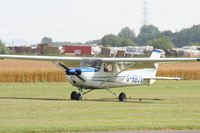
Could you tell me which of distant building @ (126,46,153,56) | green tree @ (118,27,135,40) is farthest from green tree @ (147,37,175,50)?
green tree @ (118,27,135,40)

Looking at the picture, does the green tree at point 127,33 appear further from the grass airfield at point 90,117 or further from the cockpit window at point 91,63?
the grass airfield at point 90,117

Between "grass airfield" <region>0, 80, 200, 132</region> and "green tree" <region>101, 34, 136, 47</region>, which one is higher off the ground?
"green tree" <region>101, 34, 136, 47</region>

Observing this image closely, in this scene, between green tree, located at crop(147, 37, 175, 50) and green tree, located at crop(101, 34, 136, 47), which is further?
green tree, located at crop(101, 34, 136, 47)

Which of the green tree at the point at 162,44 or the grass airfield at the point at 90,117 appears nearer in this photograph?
the grass airfield at the point at 90,117

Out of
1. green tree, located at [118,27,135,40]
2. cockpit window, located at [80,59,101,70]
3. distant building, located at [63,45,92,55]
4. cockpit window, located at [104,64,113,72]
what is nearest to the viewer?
cockpit window, located at [80,59,101,70]

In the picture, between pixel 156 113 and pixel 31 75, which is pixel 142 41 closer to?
pixel 31 75

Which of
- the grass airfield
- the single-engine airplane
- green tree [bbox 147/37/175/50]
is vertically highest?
green tree [bbox 147/37/175/50]

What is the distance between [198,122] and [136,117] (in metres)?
2.20

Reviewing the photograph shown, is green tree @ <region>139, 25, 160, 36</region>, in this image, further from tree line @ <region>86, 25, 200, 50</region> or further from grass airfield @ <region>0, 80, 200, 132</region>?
grass airfield @ <region>0, 80, 200, 132</region>

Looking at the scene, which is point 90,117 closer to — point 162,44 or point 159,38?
point 162,44

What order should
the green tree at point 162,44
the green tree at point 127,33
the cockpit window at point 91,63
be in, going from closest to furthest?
the cockpit window at point 91,63 < the green tree at point 162,44 < the green tree at point 127,33

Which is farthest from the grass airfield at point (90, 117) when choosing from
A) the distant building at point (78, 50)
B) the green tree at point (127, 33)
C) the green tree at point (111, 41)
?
the green tree at point (127, 33)

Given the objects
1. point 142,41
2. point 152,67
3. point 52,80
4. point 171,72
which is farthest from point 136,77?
point 142,41

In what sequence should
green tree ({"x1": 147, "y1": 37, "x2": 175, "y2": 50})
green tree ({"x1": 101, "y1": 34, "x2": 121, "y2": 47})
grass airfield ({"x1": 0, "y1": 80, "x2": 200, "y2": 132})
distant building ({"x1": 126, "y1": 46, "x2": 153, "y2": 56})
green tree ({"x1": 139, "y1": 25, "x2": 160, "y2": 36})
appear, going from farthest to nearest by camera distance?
green tree ({"x1": 101, "y1": 34, "x2": 121, "y2": 47}) → green tree ({"x1": 147, "y1": 37, "x2": 175, "y2": 50}) → distant building ({"x1": 126, "y1": 46, "x2": 153, "y2": 56}) → green tree ({"x1": 139, "y1": 25, "x2": 160, "y2": 36}) → grass airfield ({"x1": 0, "y1": 80, "x2": 200, "y2": 132})
